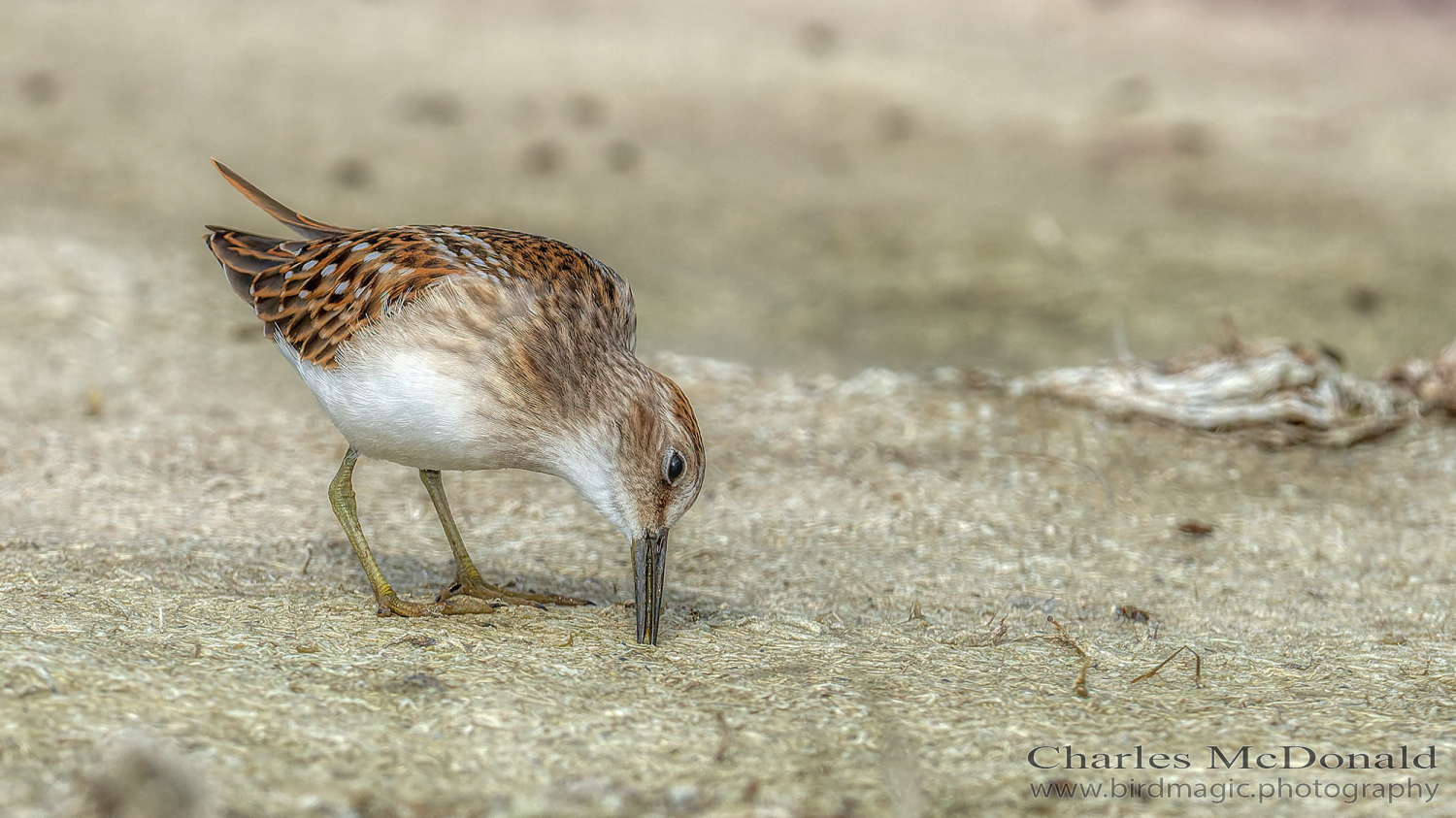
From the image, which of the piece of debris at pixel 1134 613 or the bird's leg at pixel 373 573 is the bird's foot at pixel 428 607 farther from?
the piece of debris at pixel 1134 613

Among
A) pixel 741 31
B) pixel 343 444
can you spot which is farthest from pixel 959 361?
pixel 741 31

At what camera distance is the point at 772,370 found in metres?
7.58

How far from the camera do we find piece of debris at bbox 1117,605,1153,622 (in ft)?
15.1

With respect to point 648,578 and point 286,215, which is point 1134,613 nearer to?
point 648,578

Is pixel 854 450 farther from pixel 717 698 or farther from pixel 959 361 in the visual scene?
pixel 717 698

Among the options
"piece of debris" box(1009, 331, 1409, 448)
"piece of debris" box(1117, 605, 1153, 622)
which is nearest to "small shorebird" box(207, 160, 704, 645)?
"piece of debris" box(1117, 605, 1153, 622)

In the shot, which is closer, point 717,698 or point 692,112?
point 717,698

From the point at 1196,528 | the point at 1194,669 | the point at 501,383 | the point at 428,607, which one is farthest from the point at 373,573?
the point at 1196,528

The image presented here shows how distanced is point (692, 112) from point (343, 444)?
5.81 metres

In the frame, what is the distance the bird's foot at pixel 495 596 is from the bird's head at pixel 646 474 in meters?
0.53

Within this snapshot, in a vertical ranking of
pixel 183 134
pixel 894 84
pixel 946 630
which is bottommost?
pixel 946 630

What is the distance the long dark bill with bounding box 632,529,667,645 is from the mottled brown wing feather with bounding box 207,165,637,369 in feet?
2.27

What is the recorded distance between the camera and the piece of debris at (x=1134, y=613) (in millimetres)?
4613

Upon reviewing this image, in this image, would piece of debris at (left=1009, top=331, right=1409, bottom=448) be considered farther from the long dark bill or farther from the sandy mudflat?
the long dark bill
